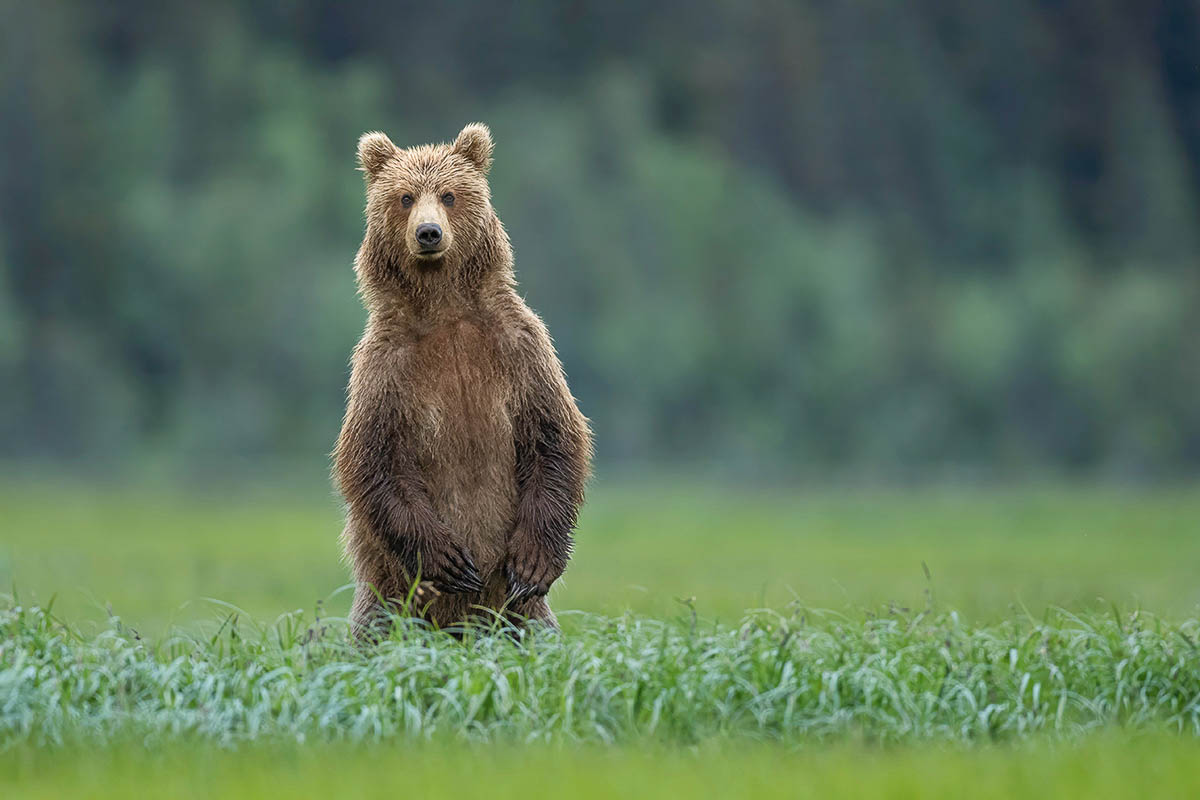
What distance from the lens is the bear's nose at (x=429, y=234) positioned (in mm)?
5812

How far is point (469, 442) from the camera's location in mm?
6094

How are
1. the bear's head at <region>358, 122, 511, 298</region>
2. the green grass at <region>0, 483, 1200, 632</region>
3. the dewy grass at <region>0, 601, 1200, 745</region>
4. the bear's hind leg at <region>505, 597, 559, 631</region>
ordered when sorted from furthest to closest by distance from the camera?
the green grass at <region>0, 483, 1200, 632</region> → the bear's hind leg at <region>505, 597, 559, 631</region> → the bear's head at <region>358, 122, 511, 298</region> → the dewy grass at <region>0, 601, 1200, 745</region>

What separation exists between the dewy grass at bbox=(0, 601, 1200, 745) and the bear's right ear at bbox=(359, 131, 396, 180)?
1893 millimetres

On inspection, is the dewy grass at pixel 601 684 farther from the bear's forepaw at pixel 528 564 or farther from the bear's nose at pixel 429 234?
the bear's nose at pixel 429 234

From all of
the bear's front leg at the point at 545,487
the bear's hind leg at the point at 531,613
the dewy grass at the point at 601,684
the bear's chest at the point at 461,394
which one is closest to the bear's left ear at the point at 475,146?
the bear's chest at the point at 461,394

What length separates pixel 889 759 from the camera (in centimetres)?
491

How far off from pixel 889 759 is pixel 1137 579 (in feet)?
33.0

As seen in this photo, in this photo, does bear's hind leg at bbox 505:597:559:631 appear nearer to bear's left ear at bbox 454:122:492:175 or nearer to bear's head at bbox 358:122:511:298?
bear's head at bbox 358:122:511:298

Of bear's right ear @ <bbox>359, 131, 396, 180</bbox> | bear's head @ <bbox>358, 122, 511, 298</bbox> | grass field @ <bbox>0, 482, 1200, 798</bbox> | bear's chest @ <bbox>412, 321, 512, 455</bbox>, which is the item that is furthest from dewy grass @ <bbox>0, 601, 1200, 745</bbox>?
bear's right ear @ <bbox>359, 131, 396, 180</bbox>

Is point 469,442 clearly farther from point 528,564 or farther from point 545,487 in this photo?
point 528,564

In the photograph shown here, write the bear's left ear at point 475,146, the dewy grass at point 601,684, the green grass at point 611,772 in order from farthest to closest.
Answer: the bear's left ear at point 475,146 → the dewy grass at point 601,684 → the green grass at point 611,772

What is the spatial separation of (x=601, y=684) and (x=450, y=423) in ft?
4.18

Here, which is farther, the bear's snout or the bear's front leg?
the bear's front leg

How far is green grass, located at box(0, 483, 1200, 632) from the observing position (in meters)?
11.1
